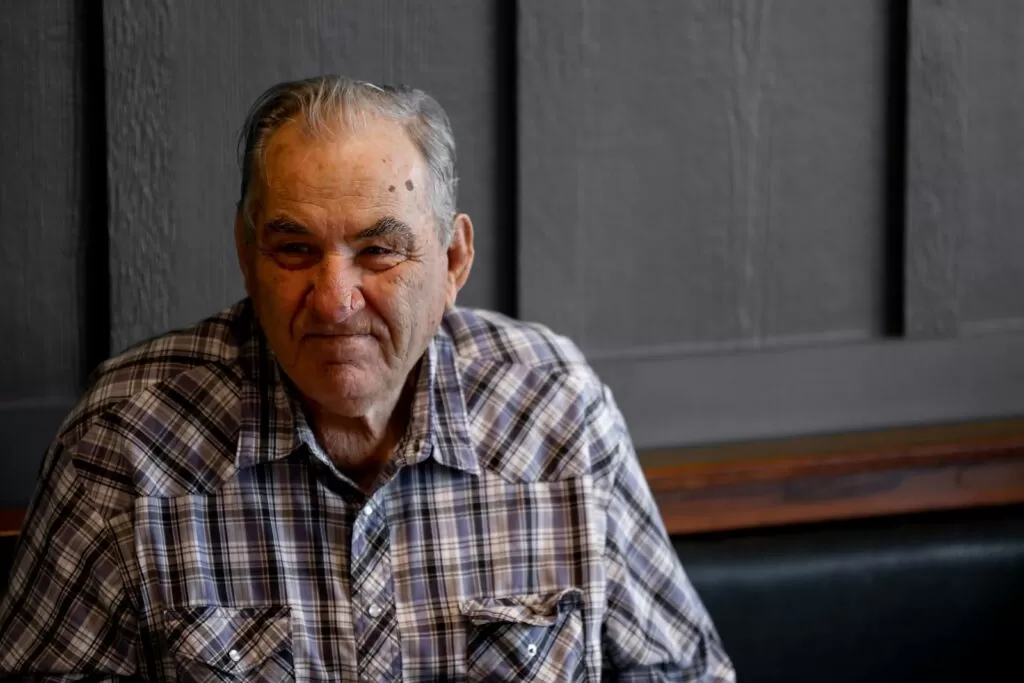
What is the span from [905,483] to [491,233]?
718mm

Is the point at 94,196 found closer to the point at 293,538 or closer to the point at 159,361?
the point at 159,361

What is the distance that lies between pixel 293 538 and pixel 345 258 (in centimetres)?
33

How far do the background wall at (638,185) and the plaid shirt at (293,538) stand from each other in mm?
281

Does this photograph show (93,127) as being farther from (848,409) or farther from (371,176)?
(848,409)

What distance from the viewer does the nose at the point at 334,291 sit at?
4.71ft

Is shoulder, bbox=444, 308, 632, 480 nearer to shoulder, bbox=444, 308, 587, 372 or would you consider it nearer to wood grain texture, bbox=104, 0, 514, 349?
shoulder, bbox=444, 308, 587, 372

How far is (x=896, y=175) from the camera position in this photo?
2217 millimetres

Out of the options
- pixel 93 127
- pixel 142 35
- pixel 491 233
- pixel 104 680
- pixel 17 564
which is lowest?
pixel 104 680

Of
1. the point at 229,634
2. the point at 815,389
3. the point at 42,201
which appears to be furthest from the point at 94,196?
the point at 815,389

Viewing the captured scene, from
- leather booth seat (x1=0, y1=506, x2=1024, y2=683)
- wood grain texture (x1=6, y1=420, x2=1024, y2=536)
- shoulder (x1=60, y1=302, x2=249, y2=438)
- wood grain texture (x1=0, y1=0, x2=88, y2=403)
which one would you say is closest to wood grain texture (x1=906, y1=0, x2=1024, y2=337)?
wood grain texture (x1=6, y1=420, x2=1024, y2=536)

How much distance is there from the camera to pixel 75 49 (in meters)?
1.81

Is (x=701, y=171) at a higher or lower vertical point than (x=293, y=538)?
higher

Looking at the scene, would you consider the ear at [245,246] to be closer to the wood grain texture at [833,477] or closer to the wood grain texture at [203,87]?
the wood grain texture at [203,87]

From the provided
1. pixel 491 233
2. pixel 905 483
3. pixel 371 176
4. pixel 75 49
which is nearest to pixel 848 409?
pixel 905 483
